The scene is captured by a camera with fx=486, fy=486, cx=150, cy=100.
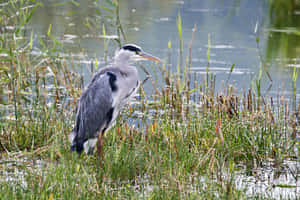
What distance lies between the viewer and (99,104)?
3.88 metres

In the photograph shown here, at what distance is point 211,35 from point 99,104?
894cm

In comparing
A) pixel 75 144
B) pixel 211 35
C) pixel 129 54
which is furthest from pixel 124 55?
pixel 211 35

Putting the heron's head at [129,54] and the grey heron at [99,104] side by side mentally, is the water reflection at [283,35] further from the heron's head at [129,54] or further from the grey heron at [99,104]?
the grey heron at [99,104]

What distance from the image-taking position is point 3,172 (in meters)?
3.34

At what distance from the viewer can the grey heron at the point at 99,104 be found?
378cm

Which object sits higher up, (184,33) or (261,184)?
(184,33)

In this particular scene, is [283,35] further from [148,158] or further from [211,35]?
[148,158]

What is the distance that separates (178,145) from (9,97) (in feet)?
9.26

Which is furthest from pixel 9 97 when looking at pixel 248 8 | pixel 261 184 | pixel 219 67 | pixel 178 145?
pixel 248 8

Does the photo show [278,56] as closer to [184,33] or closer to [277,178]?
[184,33]

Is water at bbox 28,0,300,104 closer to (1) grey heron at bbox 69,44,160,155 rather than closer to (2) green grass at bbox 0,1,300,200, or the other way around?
(2) green grass at bbox 0,1,300,200

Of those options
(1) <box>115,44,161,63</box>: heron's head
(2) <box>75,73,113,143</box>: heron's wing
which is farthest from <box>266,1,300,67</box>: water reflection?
(2) <box>75,73,113,143</box>: heron's wing

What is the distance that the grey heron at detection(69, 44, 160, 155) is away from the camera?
12.4ft

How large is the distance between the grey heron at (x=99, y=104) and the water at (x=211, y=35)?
1.78m
